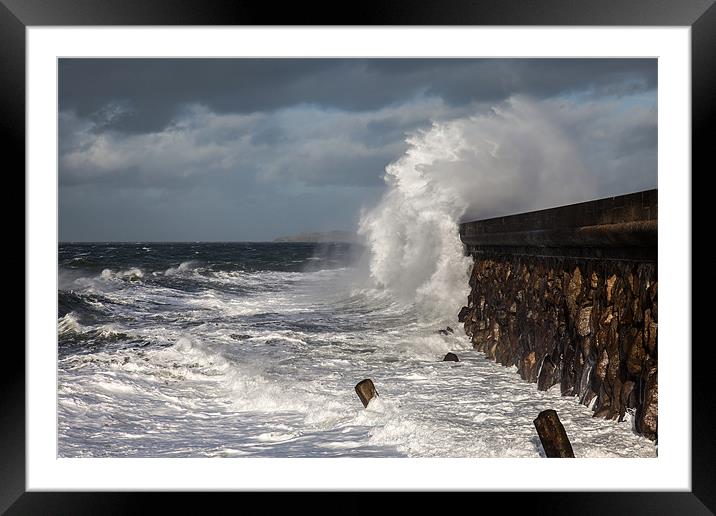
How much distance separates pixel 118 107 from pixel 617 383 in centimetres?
2600

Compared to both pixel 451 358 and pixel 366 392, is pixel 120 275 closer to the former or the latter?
pixel 451 358

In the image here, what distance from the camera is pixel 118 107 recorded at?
86.3ft

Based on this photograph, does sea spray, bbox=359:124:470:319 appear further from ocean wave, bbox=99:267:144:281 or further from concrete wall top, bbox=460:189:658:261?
ocean wave, bbox=99:267:144:281

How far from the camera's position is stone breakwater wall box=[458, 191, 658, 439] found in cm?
354

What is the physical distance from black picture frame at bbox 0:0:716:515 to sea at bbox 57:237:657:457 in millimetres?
686

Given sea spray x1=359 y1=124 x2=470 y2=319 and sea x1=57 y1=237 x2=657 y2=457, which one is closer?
sea x1=57 y1=237 x2=657 y2=457

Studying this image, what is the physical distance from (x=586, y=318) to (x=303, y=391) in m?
2.37

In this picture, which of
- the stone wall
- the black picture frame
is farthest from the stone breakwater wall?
the black picture frame

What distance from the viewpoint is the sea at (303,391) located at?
13.5 feet
